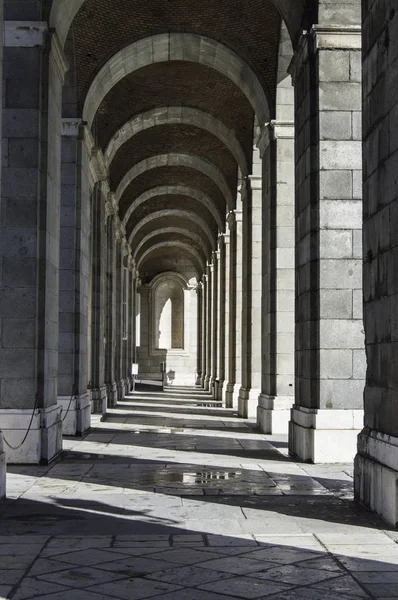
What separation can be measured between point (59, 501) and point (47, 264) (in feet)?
14.3

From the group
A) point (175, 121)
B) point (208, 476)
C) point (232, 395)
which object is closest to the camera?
point (208, 476)

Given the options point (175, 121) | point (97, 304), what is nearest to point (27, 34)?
point (97, 304)

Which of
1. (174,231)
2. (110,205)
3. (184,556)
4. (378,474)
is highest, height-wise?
(174,231)

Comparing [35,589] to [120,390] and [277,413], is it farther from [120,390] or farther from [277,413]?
[120,390]

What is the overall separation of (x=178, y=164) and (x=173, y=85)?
7597 mm

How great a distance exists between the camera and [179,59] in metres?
20.5

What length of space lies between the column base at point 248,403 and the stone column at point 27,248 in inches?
372

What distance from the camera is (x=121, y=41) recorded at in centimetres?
1903

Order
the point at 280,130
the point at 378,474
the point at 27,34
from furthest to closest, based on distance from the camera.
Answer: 1. the point at 280,130
2. the point at 27,34
3. the point at 378,474

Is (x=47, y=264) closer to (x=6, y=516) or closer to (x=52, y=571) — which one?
(x=6, y=516)

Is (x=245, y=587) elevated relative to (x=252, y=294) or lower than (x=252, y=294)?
lower

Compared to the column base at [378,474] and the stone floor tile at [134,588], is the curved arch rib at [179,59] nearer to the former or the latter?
the column base at [378,474]

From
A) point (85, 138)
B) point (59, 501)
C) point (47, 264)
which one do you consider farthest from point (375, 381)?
point (85, 138)

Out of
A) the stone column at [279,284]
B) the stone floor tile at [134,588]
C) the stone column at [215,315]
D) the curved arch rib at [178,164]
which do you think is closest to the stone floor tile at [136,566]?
the stone floor tile at [134,588]
